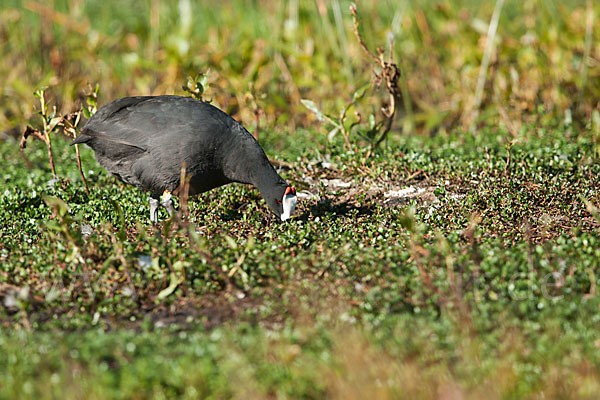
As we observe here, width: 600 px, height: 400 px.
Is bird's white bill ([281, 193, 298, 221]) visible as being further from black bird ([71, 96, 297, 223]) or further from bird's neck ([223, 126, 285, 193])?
bird's neck ([223, 126, 285, 193])

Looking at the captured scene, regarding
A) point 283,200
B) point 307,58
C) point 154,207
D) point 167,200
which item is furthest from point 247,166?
point 307,58

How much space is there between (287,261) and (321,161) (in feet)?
7.49

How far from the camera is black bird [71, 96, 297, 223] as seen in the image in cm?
516

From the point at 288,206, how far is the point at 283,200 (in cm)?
8

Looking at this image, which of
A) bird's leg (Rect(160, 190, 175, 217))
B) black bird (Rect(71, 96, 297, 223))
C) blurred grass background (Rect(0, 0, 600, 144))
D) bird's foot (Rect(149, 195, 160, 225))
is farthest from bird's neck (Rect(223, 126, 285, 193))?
blurred grass background (Rect(0, 0, 600, 144))

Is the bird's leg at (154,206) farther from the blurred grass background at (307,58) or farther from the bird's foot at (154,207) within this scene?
the blurred grass background at (307,58)

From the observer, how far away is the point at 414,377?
3041mm

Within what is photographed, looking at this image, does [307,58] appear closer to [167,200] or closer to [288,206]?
[167,200]

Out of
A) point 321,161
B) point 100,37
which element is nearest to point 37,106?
point 100,37

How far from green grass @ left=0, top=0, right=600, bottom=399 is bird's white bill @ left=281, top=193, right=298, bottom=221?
0.31 feet

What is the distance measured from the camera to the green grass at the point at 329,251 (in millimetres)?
3193

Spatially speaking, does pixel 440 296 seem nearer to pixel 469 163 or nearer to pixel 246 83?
pixel 469 163

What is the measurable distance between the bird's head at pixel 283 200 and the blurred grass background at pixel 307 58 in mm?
2796

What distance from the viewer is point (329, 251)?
14.6ft
